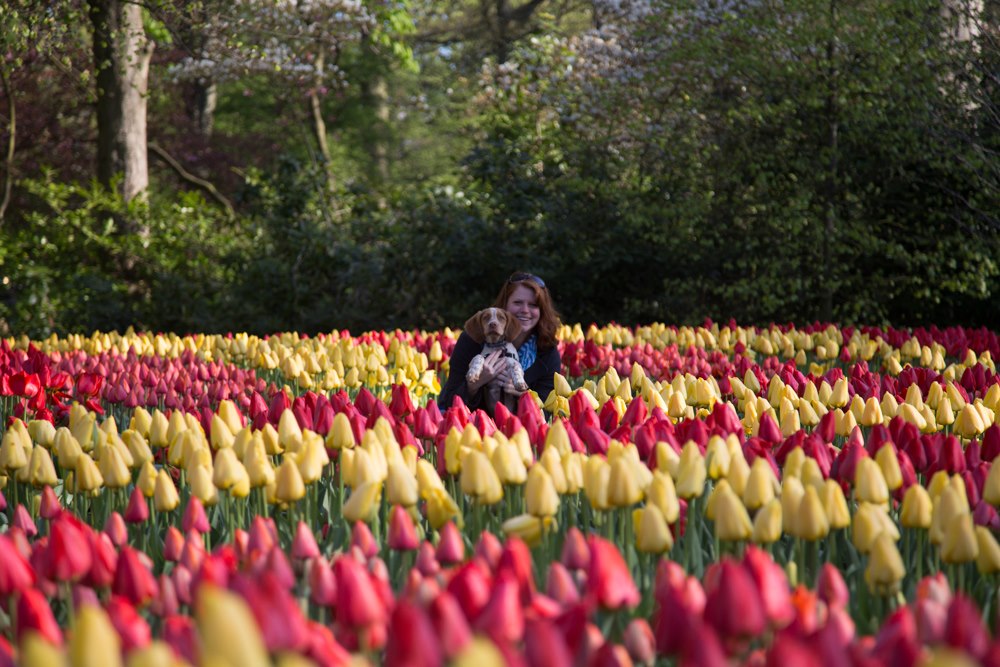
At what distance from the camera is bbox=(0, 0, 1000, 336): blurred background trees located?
35.4ft

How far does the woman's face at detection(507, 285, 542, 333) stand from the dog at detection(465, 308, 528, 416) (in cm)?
32

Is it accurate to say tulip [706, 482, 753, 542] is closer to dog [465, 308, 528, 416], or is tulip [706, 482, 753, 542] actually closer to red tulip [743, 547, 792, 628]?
red tulip [743, 547, 792, 628]

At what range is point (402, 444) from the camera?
3.48 m

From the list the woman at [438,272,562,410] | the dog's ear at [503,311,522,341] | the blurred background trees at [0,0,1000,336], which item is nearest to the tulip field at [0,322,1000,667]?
the dog's ear at [503,311,522,341]

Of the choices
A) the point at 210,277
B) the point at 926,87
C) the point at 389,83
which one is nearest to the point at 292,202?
the point at 210,277

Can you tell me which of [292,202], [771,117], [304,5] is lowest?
[292,202]

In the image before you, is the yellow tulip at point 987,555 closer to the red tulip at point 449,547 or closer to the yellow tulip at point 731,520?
the yellow tulip at point 731,520

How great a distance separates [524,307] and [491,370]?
680 mm

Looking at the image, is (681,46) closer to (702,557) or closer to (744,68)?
(744,68)

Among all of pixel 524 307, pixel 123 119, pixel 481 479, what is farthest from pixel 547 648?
pixel 123 119

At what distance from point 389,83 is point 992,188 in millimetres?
25219

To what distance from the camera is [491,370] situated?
198 inches

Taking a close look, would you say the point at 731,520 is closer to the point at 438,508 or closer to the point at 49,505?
the point at 438,508

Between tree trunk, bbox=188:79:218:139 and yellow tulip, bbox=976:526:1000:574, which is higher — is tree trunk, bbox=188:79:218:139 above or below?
above
